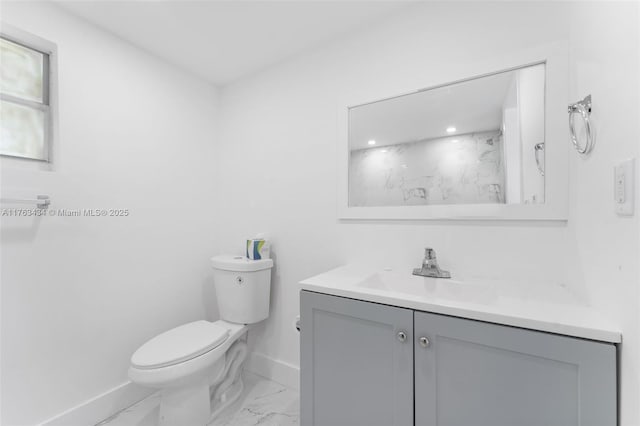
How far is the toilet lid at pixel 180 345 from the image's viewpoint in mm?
1265

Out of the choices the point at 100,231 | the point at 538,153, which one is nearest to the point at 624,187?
the point at 538,153

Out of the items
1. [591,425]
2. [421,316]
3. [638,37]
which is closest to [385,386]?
[421,316]

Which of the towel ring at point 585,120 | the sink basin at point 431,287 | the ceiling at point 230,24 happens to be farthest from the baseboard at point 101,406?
the towel ring at point 585,120

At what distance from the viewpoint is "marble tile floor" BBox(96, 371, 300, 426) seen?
146 cm

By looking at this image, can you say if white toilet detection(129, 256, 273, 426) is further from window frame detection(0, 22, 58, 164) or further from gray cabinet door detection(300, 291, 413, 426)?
window frame detection(0, 22, 58, 164)

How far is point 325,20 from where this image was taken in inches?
57.6

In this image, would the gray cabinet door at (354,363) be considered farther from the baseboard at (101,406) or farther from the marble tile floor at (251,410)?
the baseboard at (101,406)

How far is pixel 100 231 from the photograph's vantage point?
1.51 metres

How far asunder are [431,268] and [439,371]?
481 mm

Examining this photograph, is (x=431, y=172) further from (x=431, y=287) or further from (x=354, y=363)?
(x=354, y=363)

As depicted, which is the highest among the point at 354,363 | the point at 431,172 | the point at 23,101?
the point at 23,101

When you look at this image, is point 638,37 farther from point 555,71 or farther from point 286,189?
point 286,189

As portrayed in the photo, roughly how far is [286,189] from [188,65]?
111 centimetres

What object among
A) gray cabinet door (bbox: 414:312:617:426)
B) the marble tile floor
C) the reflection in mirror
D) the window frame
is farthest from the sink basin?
the window frame
